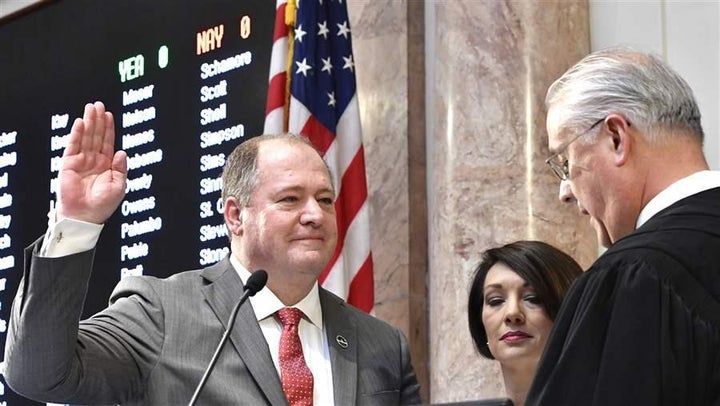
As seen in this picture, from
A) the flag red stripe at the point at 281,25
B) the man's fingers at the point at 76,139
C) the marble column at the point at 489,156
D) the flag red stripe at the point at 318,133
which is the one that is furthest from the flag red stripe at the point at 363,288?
the man's fingers at the point at 76,139

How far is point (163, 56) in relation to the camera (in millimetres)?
7359

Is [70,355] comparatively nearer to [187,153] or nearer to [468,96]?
[468,96]

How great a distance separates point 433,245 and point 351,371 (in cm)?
211

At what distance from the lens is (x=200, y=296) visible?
4090mm

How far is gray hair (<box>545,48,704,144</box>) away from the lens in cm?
299

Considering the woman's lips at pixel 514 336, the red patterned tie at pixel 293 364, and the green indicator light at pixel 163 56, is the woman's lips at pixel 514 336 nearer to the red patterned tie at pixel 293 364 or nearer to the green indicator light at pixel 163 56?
the red patterned tie at pixel 293 364

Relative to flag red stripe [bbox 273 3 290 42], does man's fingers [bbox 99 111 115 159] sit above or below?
below

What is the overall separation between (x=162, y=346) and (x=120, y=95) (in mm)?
3815

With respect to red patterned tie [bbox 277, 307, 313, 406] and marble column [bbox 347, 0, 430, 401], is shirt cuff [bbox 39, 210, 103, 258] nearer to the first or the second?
red patterned tie [bbox 277, 307, 313, 406]

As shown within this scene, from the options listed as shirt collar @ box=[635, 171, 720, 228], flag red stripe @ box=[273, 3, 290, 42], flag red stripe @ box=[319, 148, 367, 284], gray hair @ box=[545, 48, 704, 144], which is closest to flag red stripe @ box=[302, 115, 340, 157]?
flag red stripe @ box=[319, 148, 367, 284]

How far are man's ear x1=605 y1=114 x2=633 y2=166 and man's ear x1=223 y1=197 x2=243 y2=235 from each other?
5.28 ft

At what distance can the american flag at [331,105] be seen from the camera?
5.96 meters

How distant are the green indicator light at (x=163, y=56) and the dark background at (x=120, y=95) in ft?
0.09

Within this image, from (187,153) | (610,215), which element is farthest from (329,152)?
(610,215)
